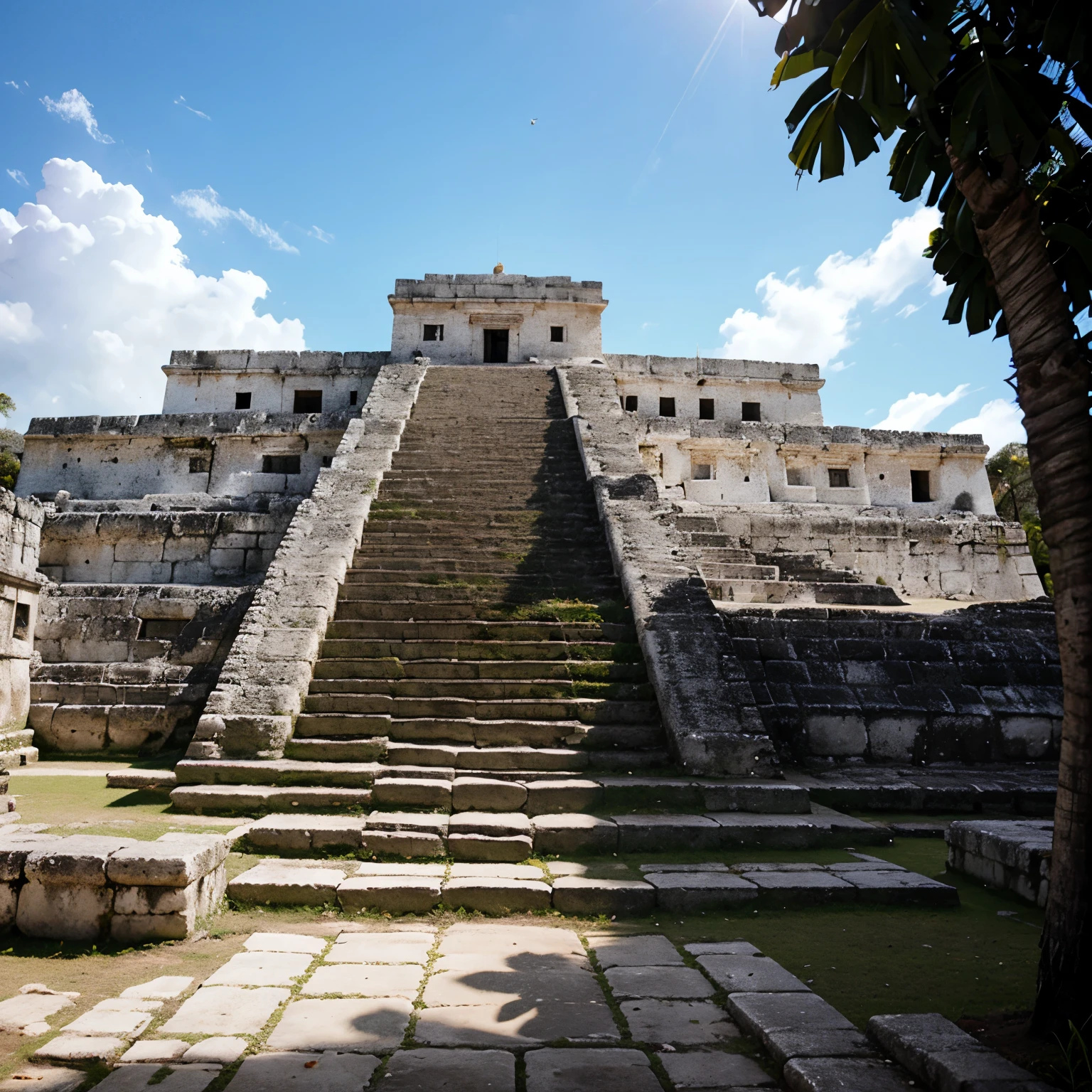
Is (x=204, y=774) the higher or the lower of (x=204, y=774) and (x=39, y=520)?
the lower

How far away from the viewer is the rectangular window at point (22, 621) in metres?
8.28

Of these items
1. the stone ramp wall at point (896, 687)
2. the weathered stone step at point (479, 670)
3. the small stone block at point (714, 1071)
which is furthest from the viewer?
the stone ramp wall at point (896, 687)

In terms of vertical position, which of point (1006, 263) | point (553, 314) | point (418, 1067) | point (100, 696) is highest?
point (553, 314)

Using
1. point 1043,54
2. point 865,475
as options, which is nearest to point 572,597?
point 1043,54

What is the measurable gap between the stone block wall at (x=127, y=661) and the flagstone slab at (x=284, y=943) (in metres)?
4.67

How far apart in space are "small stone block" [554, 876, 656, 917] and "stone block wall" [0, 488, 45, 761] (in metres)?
6.00

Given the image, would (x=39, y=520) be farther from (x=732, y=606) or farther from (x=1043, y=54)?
(x=1043, y=54)

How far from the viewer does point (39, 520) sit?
8.49 m

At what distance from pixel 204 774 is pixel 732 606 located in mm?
6216

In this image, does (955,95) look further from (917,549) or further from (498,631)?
(917,549)

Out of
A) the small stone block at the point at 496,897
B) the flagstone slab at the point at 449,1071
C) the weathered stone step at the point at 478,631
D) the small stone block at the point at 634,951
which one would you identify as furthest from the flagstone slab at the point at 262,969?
the weathered stone step at the point at 478,631

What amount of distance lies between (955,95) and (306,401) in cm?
1894

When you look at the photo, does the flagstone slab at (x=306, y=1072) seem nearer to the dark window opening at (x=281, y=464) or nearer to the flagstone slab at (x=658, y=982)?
the flagstone slab at (x=658, y=982)

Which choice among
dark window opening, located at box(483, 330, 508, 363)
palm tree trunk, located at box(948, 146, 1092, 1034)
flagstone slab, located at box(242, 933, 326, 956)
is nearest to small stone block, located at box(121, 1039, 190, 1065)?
flagstone slab, located at box(242, 933, 326, 956)
